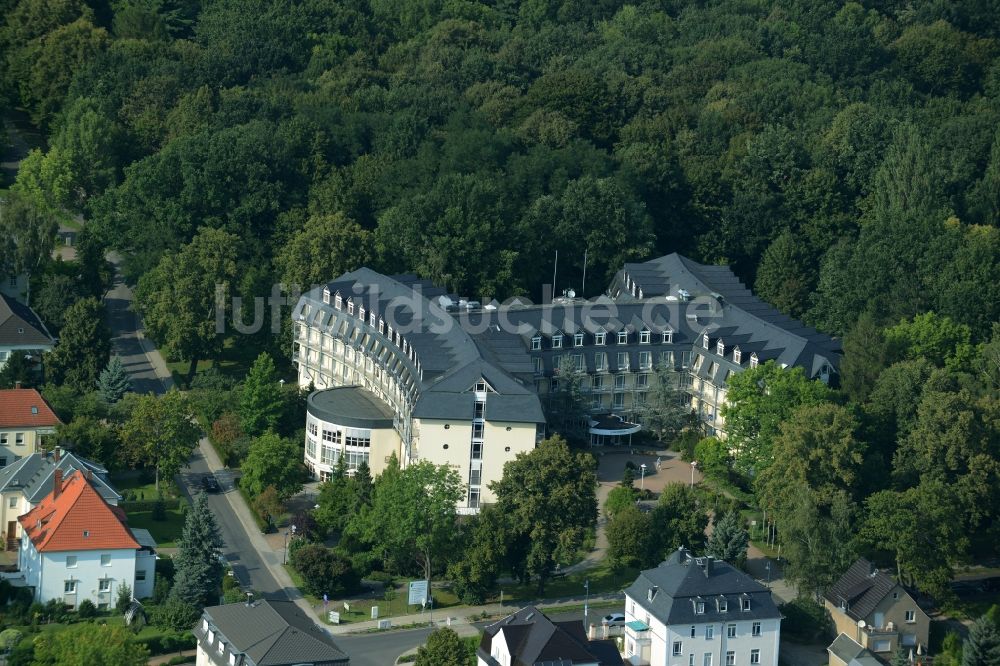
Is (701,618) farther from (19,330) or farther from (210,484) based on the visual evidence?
(19,330)

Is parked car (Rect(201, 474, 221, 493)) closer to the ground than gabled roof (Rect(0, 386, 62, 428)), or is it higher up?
closer to the ground

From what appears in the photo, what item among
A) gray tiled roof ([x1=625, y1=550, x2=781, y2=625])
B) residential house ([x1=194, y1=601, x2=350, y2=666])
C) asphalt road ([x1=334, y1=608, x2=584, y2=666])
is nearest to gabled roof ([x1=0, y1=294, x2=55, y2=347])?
asphalt road ([x1=334, y1=608, x2=584, y2=666])

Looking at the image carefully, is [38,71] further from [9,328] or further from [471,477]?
[471,477]

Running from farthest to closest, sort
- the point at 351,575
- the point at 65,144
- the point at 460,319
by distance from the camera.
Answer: the point at 65,144 → the point at 460,319 → the point at 351,575

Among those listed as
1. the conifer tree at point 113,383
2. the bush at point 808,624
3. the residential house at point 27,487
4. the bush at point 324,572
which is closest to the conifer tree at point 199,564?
the bush at point 324,572

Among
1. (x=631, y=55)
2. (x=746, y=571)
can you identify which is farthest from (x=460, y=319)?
(x=631, y=55)

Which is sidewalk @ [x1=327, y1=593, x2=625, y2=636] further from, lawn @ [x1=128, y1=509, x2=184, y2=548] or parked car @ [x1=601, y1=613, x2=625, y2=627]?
lawn @ [x1=128, y1=509, x2=184, y2=548]

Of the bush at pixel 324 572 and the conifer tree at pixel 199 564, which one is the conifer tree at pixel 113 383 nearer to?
the conifer tree at pixel 199 564
